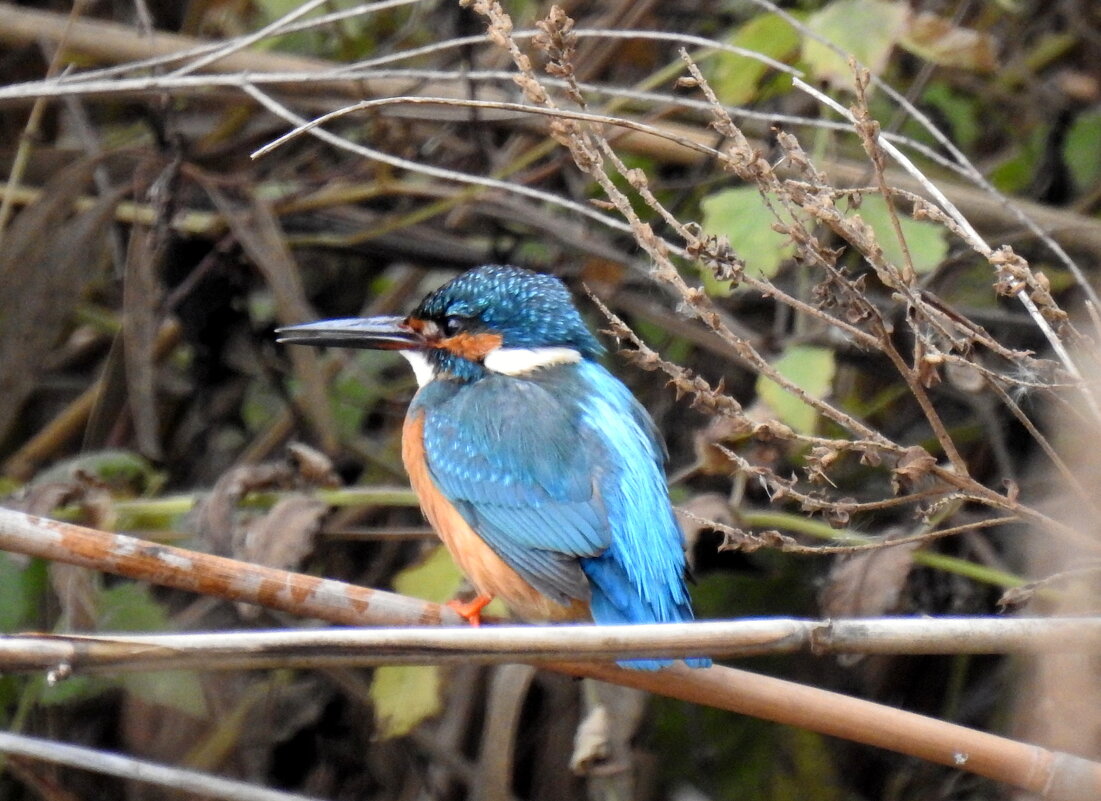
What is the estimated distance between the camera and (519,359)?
2412 millimetres

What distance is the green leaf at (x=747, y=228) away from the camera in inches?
87.9

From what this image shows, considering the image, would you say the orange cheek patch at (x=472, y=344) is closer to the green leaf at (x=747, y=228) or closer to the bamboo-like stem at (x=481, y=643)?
the green leaf at (x=747, y=228)

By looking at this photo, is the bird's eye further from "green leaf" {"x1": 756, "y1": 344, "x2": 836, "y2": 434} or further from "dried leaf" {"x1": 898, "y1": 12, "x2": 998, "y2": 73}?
"dried leaf" {"x1": 898, "y1": 12, "x2": 998, "y2": 73}

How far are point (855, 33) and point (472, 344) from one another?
875mm

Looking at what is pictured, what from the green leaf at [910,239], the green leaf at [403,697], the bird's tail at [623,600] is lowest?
the green leaf at [403,697]

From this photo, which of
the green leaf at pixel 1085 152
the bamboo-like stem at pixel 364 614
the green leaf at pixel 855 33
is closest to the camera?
the bamboo-like stem at pixel 364 614

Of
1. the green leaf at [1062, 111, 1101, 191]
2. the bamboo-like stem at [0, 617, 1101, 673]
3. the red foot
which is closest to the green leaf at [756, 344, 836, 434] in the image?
the red foot

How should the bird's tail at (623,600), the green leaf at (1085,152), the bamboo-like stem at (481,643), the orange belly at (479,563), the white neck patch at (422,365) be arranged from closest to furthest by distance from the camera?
the bamboo-like stem at (481,643), the bird's tail at (623,600), the orange belly at (479,563), the white neck patch at (422,365), the green leaf at (1085,152)

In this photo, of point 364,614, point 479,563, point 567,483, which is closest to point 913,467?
point 364,614

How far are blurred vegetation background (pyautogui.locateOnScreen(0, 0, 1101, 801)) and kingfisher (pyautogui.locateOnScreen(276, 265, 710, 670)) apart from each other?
0.66 ft

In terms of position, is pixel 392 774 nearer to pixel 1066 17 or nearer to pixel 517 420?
pixel 517 420

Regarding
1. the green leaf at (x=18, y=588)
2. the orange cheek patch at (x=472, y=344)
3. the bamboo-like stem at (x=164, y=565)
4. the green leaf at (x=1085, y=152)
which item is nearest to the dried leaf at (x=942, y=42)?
the green leaf at (x=1085, y=152)

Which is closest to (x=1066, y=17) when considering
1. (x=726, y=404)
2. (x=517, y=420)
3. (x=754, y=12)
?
(x=754, y=12)

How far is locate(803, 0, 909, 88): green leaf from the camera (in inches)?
91.9
